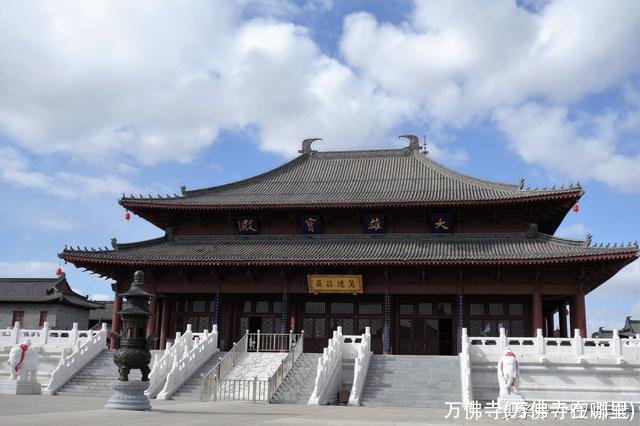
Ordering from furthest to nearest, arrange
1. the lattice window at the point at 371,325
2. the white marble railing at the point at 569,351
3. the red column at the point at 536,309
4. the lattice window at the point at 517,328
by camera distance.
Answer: the lattice window at the point at 371,325, the lattice window at the point at 517,328, the red column at the point at 536,309, the white marble railing at the point at 569,351

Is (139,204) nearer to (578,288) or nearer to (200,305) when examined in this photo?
(200,305)

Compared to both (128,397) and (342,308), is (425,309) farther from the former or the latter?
(128,397)

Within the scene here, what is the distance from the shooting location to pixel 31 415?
12.3 m

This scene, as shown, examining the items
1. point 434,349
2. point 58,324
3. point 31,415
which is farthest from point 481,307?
point 58,324

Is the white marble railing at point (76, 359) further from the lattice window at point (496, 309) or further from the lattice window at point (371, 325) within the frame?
the lattice window at point (496, 309)

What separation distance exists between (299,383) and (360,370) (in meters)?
2.10

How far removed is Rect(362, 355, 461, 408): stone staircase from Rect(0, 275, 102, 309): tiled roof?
98.6 feet

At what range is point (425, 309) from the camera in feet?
94.0

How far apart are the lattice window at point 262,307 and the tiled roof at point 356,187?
479cm

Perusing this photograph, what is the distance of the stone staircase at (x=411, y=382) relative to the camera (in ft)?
64.6

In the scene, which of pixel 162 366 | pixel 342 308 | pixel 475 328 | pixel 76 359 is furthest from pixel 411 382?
pixel 76 359

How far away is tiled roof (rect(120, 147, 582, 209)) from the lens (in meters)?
29.3

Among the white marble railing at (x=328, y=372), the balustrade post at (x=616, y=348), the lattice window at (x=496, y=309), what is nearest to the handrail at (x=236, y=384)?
the white marble railing at (x=328, y=372)

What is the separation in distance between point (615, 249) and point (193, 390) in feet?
55.7
